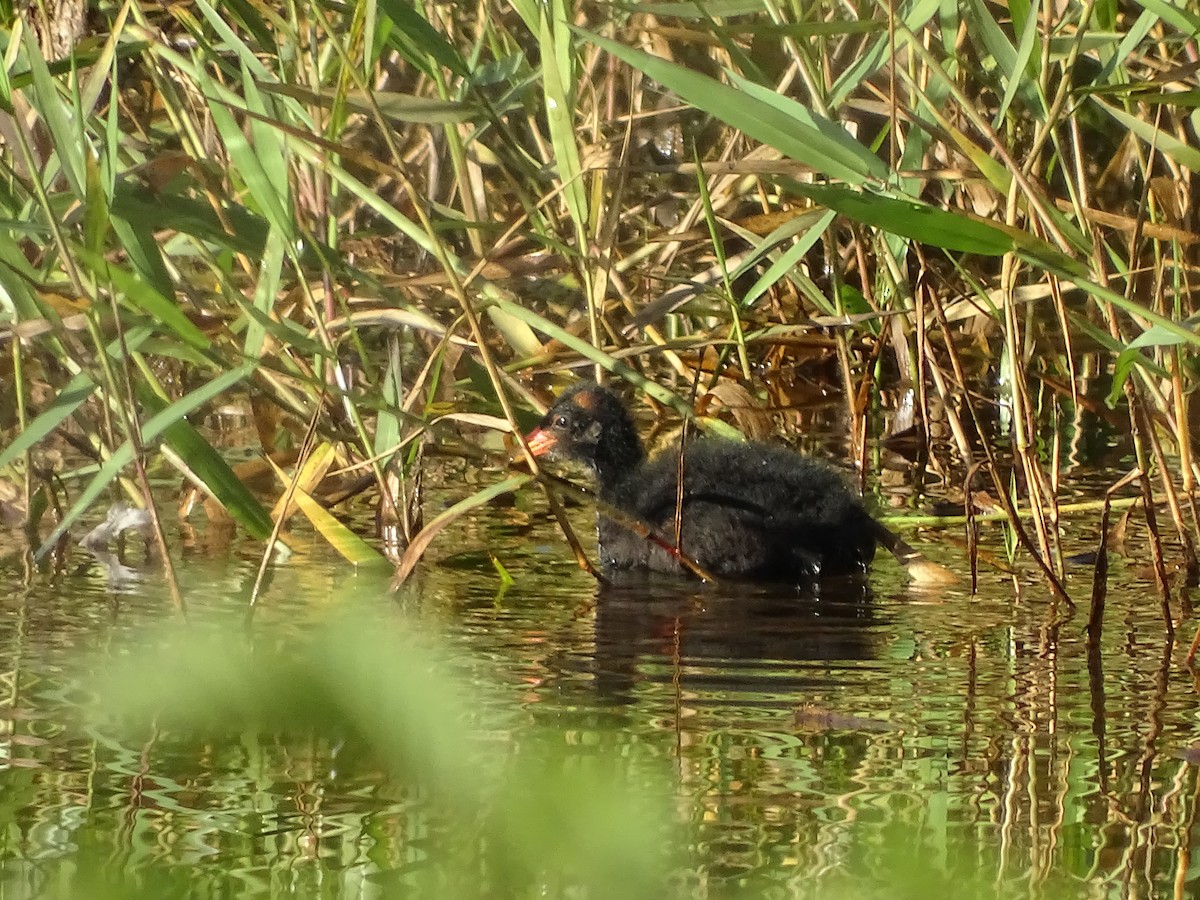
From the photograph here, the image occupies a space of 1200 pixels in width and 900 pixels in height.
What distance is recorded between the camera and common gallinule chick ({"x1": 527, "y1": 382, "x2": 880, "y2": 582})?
471 centimetres

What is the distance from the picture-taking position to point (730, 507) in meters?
4.78

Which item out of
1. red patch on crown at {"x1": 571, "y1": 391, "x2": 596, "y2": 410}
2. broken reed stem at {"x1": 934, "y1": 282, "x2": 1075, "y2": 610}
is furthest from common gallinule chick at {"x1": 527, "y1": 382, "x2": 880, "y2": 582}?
broken reed stem at {"x1": 934, "y1": 282, "x2": 1075, "y2": 610}

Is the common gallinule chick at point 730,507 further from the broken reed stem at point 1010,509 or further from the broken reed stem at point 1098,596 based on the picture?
the broken reed stem at point 1098,596

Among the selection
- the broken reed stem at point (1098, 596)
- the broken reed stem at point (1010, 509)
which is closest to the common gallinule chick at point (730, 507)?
the broken reed stem at point (1010, 509)

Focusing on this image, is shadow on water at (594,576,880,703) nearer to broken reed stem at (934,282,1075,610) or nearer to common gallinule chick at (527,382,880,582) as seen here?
common gallinule chick at (527,382,880,582)

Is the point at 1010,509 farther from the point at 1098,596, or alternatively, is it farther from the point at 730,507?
the point at 730,507

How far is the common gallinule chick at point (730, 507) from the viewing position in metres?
4.71

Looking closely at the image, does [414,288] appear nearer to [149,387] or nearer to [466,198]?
[466,198]

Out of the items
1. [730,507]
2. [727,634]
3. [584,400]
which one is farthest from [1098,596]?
[584,400]

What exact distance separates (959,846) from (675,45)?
3.61 meters

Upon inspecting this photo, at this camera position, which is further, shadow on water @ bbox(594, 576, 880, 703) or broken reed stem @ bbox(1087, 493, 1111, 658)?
broken reed stem @ bbox(1087, 493, 1111, 658)

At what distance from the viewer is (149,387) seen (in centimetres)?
384

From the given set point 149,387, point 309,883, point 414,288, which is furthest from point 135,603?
point 309,883

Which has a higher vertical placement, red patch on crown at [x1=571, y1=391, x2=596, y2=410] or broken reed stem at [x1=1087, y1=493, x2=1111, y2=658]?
red patch on crown at [x1=571, y1=391, x2=596, y2=410]
